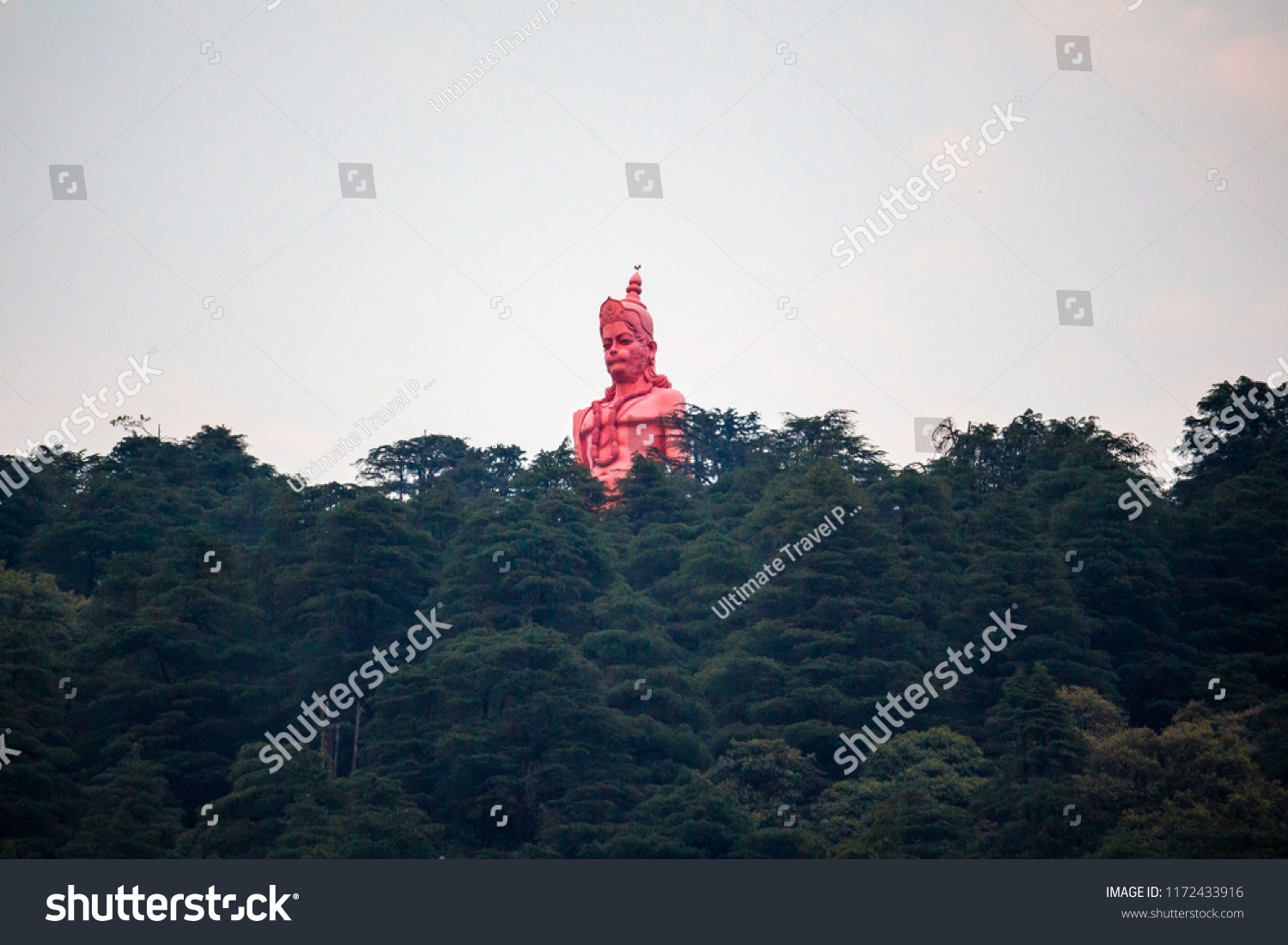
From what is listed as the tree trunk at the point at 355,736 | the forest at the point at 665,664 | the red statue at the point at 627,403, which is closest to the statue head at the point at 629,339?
the red statue at the point at 627,403

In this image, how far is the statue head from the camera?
32.6m

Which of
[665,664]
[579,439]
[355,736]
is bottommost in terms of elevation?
[355,736]

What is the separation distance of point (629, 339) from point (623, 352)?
1.03ft

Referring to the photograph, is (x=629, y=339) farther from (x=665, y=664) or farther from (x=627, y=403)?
(x=665, y=664)

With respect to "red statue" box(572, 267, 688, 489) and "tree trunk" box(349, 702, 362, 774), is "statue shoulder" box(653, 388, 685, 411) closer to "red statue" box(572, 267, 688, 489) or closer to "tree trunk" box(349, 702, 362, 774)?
"red statue" box(572, 267, 688, 489)

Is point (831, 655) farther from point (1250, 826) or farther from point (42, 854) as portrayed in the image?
point (42, 854)

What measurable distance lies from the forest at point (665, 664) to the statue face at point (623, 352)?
157 inches

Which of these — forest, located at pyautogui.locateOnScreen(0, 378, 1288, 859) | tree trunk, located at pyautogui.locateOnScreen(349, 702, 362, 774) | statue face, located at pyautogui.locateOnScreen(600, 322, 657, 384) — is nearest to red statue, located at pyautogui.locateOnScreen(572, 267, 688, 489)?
statue face, located at pyautogui.locateOnScreen(600, 322, 657, 384)

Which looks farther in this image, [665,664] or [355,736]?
[665,664]

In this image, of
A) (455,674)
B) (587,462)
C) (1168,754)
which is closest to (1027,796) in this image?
(1168,754)

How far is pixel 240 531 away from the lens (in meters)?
30.3

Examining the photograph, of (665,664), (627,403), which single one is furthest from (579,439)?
(665,664)

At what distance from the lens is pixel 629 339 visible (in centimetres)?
3262
